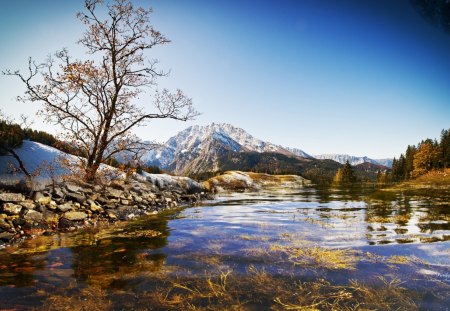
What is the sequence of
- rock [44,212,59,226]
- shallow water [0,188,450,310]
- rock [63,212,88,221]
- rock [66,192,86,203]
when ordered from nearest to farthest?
1. shallow water [0,188,450,310]
2. rock [44,212,59,226]
3. rock [63,212,88,221]
4. rock [66,192,86,203]

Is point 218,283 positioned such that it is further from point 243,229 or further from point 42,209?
point 42,209

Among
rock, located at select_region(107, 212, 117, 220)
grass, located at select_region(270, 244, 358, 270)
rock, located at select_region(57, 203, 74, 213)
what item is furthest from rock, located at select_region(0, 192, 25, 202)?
grass, located at select_region(270, 244, 358, 270)

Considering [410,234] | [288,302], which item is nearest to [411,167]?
[410,234]

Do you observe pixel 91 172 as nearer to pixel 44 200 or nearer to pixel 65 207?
pixel 44 200

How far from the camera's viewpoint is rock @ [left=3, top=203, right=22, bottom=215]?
39.8 feet

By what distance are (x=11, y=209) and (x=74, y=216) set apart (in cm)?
266

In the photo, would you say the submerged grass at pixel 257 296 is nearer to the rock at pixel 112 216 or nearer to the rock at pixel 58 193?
the rock at pixel 112 216

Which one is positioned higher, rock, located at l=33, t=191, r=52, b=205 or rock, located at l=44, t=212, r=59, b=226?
rock, located at l=33, t=191, r=52, b=205

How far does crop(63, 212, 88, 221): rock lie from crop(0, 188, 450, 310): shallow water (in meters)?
2.42

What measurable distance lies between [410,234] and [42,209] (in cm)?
1667

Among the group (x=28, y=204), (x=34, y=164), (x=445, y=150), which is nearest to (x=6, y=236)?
(x=28, y=204)

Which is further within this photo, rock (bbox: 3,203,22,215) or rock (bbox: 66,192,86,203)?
rock (bbox: 66,192,86,203)

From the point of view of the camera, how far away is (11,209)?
12.3m

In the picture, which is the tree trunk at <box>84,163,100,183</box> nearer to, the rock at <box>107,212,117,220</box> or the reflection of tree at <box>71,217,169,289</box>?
the rock at <box>107,212,117,220</box>
